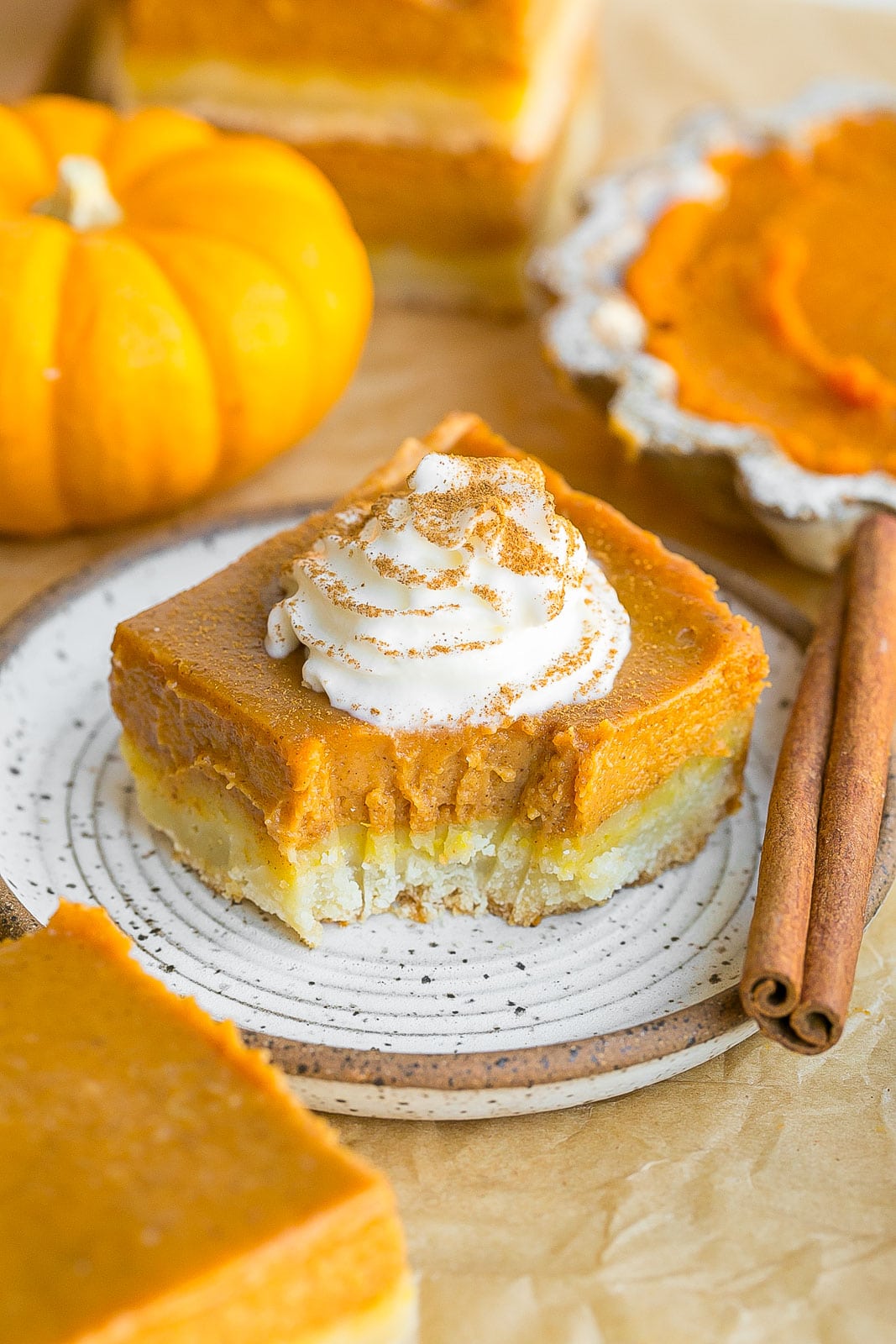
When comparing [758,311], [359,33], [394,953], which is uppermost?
[359,33]

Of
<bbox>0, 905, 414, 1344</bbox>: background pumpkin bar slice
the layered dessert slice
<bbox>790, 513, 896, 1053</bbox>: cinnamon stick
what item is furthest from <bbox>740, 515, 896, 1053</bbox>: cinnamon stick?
the layered dessert slice

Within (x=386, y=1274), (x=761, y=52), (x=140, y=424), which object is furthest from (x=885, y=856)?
(x=761, y=52)

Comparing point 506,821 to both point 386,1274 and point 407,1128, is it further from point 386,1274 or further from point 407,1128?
point 386,1274

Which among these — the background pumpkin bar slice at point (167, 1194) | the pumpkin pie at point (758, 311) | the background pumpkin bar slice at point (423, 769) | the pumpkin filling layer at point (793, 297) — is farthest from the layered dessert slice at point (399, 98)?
the background pumpkin bar slice at point (167, 1194)

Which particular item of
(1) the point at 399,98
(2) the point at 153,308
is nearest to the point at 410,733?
(2) the point at 153,308

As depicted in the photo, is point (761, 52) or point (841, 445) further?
point (761, 52)

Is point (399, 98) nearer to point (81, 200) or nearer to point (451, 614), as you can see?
point (81, 200)
